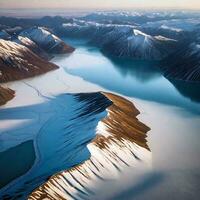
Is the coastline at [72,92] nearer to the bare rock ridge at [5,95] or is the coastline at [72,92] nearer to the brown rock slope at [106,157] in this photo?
the bare rock ridge at [5,95]

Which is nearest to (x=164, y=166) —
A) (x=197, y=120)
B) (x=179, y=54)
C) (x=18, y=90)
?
(x=197, y=120)

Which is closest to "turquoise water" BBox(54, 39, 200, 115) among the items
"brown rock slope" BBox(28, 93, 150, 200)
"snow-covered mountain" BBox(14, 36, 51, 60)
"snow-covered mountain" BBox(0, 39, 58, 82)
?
"snow-covered mountain" BBox(14, 36, 51, 60)

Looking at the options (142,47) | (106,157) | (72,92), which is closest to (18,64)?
(72,92)

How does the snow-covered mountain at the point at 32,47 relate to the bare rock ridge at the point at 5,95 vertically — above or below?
below

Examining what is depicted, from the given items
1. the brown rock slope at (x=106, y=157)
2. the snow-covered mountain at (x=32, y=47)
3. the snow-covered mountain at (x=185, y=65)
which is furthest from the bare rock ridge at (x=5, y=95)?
the snow-covered mountain at (x=32, y=47)

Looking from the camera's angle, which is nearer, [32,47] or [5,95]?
[5,95]

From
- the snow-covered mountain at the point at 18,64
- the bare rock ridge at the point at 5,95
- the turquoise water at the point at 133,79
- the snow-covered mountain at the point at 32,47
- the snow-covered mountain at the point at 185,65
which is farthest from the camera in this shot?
the snow-covered mountain at the point at 32,47

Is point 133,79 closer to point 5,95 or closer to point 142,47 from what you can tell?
point 5,95

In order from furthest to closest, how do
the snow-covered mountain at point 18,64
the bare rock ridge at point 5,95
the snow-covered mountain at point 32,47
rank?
the snow-covered mountain at point 32,47 < the snow-covered mountain at point 18,64 < the bare rock ridge at point 5,95
